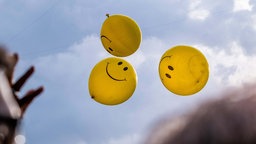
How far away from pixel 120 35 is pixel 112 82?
51 centimetres

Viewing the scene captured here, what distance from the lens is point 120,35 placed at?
14.0ft

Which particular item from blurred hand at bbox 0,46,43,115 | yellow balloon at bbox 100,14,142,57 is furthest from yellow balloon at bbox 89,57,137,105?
blurred hand at bbox 0,46,43,115

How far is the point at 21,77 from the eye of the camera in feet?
3.23

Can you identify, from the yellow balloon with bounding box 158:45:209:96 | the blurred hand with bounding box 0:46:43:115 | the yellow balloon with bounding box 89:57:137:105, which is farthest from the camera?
the yellow balloon with bounding box 89:57:137:105

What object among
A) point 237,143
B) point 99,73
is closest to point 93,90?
point 99,73

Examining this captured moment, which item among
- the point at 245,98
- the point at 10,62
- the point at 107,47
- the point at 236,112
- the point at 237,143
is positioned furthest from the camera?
the point at 107,47

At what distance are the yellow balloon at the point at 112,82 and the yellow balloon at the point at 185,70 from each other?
1.22ft

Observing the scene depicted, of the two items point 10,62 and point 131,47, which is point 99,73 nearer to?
point 131,47

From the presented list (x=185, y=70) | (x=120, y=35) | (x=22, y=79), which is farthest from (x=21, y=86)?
(x=120, y=35)

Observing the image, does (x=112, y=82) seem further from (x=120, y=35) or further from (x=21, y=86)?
(x=21, y=86)

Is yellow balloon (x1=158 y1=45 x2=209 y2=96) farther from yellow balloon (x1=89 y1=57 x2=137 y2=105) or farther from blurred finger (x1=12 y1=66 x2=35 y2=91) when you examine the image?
blurred finger (x1=12 y1=66 x2=35 y2=91)

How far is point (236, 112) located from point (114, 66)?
270 cm

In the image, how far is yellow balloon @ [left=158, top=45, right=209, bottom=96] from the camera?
3.96 metres

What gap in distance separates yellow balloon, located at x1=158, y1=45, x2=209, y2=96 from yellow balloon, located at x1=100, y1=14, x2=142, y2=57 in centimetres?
40
